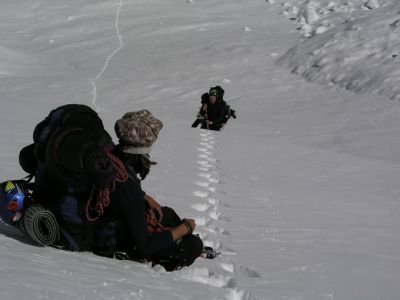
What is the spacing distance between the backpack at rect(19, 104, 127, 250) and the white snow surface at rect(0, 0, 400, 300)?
8.4 inches

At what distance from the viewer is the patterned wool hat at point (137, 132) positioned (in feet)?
10.1

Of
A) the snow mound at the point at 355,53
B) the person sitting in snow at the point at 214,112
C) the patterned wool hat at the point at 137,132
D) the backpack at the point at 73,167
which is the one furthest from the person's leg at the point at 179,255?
the snow mound at the point at 355,53

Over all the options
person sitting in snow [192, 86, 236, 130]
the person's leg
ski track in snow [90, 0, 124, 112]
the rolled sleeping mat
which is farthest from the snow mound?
the rolled sleeping mat

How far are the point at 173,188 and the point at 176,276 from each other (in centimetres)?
245

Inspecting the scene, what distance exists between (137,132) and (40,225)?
2.31 ft

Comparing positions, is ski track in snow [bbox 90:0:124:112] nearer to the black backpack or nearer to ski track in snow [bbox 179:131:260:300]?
ski track in snow [bbox 179:131:260:300]

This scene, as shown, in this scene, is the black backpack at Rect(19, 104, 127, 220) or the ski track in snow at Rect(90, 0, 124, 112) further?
the ski track in snow at Rect(90, 0, 124, 112)

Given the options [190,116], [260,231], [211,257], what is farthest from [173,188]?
[190,116]

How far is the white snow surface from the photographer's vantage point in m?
3.27

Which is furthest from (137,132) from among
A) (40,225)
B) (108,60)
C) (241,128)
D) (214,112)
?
(108,60)

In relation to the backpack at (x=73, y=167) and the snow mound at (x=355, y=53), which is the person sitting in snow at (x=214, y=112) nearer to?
the snow mound at (x=355, y=53)

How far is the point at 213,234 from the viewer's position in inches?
173

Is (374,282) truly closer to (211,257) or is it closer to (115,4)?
(211,257)

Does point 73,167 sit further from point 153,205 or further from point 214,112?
point 214,112
